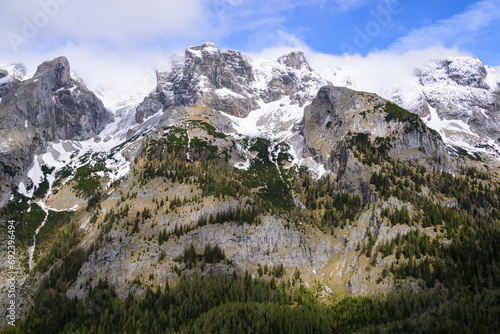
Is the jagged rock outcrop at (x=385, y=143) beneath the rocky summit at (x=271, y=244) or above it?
above

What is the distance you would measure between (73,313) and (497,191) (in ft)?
672

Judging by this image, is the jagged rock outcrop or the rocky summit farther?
the jagged rock outcrop

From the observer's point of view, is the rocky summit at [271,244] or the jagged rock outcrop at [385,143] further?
the jagged rock outcrop at [385,143]

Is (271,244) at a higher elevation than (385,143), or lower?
lower

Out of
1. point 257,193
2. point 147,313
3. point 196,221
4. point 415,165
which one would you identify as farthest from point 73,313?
point 415,165

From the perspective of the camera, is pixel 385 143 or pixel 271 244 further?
pixel 385 143

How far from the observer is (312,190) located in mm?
173000

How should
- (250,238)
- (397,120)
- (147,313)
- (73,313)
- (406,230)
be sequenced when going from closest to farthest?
(147,313) < (73,313) < (406,230) < (250,238) < (397,120)

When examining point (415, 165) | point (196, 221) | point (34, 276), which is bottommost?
Result: point (34, 276)

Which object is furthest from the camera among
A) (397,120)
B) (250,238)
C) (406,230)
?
(397,120)

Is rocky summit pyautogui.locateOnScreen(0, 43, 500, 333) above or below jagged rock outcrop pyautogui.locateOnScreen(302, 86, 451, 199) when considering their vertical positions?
below

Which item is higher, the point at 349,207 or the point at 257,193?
the point at 257,193

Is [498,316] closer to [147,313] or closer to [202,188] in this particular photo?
→ [147,313]

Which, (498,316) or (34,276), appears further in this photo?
(34,276)
